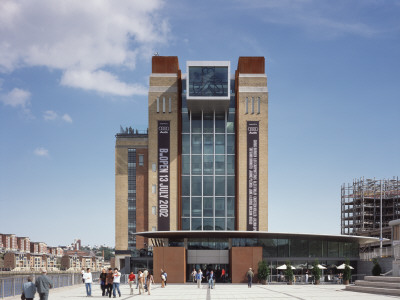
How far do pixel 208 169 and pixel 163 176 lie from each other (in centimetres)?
601

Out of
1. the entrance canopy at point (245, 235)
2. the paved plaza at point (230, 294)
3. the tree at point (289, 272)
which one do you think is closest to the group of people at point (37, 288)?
the paved plaza at point (230, 294)

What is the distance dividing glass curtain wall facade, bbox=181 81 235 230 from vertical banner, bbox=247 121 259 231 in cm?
258

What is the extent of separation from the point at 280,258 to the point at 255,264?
4.64 meters

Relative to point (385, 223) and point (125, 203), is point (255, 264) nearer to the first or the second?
point (125, 203)

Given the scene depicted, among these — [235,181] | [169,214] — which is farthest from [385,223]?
[169,214]

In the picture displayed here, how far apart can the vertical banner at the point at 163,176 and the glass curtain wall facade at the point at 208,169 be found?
95.7 inches

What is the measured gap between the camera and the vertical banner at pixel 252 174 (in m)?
72.8

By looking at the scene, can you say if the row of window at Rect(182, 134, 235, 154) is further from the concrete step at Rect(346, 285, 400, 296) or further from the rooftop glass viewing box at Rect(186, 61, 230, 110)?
the concrete step at Rect(346, 285, 400, 296)

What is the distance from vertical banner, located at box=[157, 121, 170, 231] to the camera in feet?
241

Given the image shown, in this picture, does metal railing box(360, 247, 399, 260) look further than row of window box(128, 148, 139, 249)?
No

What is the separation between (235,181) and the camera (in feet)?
246

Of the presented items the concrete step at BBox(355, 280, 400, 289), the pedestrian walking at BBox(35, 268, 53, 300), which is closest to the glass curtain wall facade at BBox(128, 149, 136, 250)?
the concrete step at BBox(355, 280, 400, 289)

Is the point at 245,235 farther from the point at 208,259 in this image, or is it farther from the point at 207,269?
the point at 207,269

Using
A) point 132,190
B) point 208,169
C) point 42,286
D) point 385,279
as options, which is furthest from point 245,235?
point 42,286
